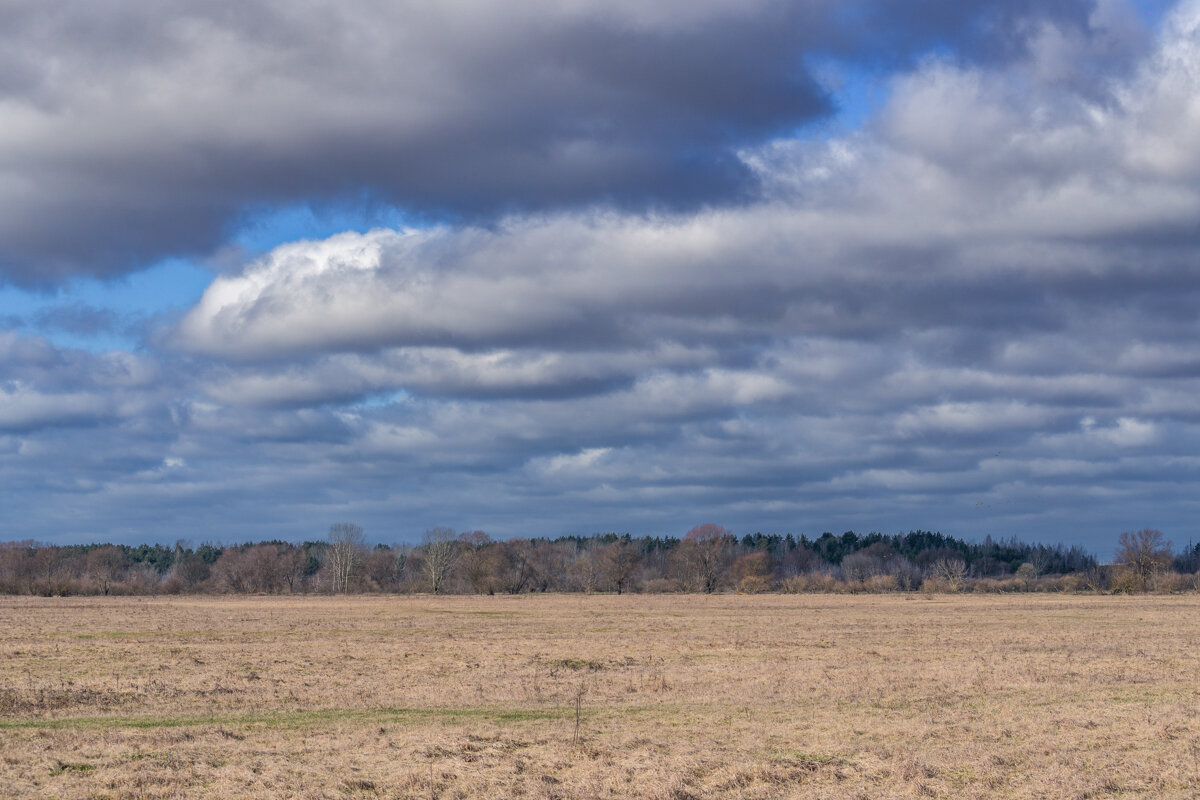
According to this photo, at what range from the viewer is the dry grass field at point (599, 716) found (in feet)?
58.0

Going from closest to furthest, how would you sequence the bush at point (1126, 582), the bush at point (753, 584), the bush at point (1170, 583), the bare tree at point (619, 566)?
the bush at point (1126, 582), the bush at point (1170, 583), the bush at point (753, 584), the bare tree at point (619, 566)

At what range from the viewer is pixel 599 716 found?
85.7 feet

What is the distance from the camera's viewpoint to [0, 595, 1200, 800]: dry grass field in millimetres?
17672

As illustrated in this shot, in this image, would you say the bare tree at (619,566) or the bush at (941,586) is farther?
the bare tree at (619,566)

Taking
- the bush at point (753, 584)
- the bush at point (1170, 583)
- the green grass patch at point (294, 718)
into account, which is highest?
the green grass patch at point (294, 718)

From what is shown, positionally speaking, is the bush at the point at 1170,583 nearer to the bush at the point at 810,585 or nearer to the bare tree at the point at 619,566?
the bush at the point at 810,585

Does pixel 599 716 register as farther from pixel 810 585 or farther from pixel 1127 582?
pixel 810 585

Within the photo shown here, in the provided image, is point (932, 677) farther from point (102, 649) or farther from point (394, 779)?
point (102, 649)

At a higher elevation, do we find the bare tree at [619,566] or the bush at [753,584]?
the bare tree at [619,566]

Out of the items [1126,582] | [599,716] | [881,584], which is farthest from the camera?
[881,584]

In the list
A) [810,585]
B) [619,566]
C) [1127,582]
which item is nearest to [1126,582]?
[1127,582]

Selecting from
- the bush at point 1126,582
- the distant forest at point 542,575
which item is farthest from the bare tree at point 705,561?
the bush at point 1126,582

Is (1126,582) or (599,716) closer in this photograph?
(599,716)

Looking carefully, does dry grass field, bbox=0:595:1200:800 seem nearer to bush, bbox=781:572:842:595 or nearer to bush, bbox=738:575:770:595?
bush, bbox=781:572:842:595
